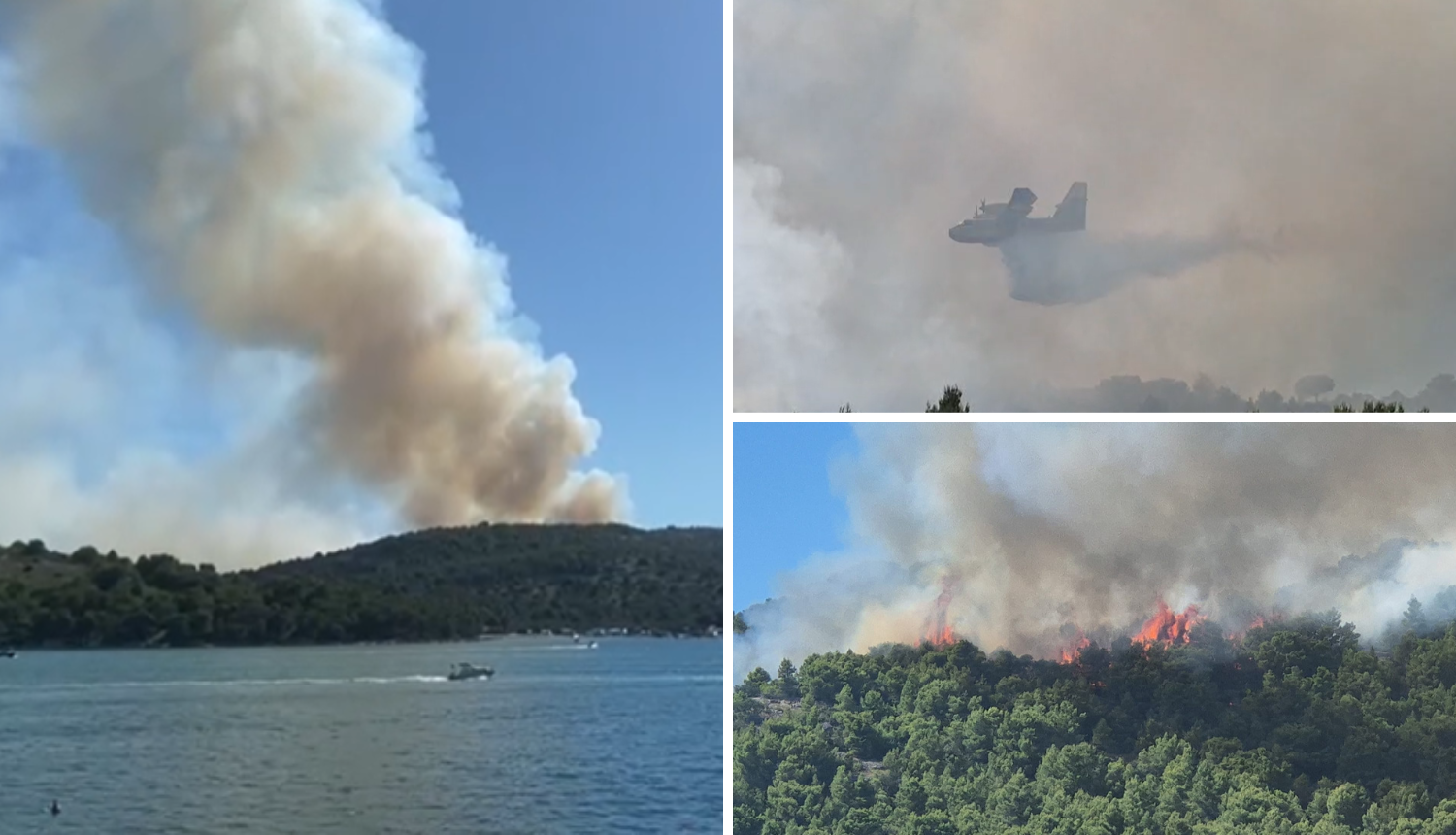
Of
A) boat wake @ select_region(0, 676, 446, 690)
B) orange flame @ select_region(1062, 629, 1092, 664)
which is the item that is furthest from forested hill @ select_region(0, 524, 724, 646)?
orange flame @ select_region(1062, 629, 1092, 664)

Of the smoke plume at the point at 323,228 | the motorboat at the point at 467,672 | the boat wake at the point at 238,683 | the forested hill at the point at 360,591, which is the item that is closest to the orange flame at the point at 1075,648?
the forested hill at the point at 360,591

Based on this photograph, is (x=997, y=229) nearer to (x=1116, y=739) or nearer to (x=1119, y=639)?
(x=1119, y=639)

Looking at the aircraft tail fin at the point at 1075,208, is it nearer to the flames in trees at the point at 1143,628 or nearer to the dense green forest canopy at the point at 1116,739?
the flames in trees at the point at 1143,628

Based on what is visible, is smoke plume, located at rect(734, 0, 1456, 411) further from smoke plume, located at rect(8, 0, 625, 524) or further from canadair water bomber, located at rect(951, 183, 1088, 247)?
smoke plume, located at rect(8, 0, 625, 524)

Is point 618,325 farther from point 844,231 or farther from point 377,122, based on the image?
point 844,231

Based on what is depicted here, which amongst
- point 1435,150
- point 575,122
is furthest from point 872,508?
point 575,122
